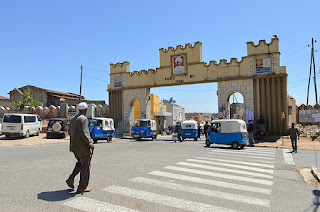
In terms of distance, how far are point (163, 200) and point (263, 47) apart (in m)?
23.7

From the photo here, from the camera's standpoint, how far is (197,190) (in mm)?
6137

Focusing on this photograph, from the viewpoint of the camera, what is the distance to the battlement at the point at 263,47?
25.2 metres

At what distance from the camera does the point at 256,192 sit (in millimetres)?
6199

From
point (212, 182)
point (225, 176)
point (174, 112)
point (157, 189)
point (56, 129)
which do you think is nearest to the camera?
point (157, 189)

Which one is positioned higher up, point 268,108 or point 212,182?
point 268,108

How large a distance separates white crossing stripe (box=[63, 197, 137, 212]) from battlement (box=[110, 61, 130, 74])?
95.5 feet

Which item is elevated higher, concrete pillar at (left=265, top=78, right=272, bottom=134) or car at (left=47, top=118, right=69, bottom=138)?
concrete pillar at (left=265, top=78, right=272, bottom=134)

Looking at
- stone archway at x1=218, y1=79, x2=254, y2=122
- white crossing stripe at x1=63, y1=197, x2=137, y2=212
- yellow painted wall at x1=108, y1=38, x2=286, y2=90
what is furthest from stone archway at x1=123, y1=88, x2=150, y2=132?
white crossing stripe at x1=63, y1=197, x2=137, y2=212

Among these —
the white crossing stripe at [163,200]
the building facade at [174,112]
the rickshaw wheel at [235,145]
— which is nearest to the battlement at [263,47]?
the rickshaw wheel at [235,145]

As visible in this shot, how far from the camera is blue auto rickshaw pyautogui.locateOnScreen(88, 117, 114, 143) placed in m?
20.8

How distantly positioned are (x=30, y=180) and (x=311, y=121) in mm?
37478

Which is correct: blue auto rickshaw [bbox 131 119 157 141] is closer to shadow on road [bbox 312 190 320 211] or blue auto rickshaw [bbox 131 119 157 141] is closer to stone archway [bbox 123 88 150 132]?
stone archway [bbox 123 88 150 132]

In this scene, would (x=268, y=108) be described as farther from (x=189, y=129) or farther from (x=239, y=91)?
(x=189, y=129)

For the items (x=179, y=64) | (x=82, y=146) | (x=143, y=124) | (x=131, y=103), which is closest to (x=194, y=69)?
(x=179, y=64)
